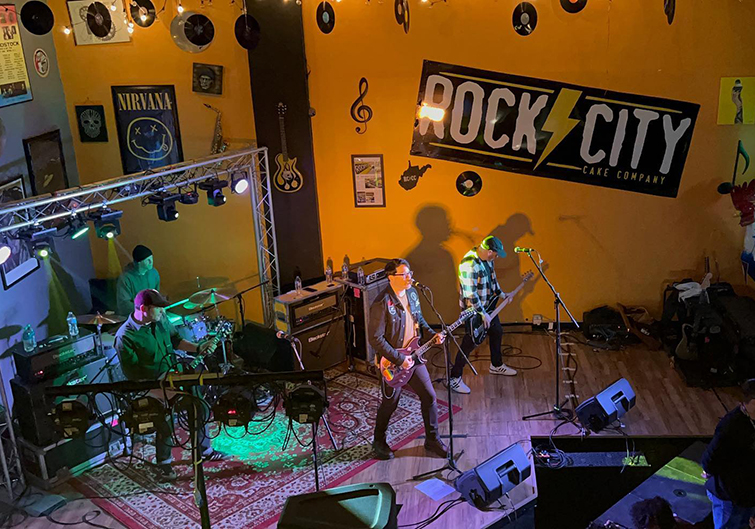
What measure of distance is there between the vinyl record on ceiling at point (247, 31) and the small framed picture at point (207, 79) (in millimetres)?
535

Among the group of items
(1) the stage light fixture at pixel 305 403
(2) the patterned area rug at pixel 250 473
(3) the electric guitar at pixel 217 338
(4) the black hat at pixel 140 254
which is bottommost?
(2) the patterned area rug at pixel 250 473

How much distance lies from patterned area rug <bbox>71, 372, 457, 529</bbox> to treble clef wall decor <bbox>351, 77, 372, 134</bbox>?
2.90m

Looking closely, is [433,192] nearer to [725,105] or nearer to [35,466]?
[725,105]

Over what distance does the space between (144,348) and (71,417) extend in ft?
4.62

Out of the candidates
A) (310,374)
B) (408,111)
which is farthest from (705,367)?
(310,374)

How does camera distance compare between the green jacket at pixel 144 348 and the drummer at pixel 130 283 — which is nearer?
the green jacket at pixel 144 348

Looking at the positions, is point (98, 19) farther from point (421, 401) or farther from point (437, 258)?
point (421, 401)

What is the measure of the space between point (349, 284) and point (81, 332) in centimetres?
260

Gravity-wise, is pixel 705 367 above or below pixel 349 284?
below

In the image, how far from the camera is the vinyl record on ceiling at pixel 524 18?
24.6 feet

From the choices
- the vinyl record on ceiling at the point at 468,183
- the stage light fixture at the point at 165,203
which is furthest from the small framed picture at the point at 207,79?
the vinyl record on ceiling at the point at 468,183

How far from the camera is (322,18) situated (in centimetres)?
773

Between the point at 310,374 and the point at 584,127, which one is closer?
the point at 310,374

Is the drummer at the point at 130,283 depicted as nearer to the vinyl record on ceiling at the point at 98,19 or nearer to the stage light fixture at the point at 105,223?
the stage light fixture at the point at 105,223
